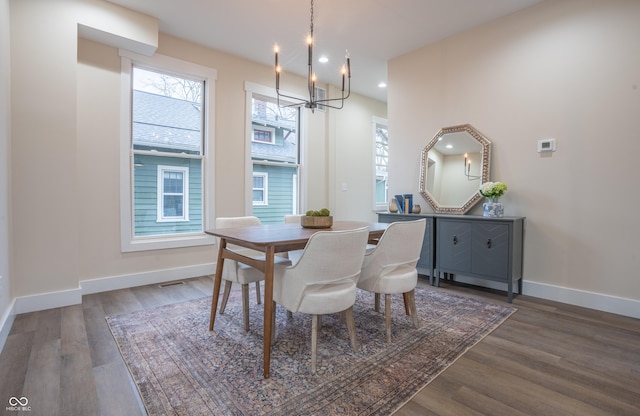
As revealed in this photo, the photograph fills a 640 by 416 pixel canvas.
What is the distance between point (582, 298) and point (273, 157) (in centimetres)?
401

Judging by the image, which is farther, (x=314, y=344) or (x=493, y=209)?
(x=493, y=209)

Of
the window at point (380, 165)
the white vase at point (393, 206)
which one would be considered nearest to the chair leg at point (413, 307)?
the white vase at point (393, 206)

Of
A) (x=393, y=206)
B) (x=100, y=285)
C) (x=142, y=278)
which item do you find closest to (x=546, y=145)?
(x=393, y=206)

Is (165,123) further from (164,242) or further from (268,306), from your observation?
(268,306)

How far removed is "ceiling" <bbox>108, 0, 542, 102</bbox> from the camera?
3.11 m

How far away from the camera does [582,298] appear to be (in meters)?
2.90

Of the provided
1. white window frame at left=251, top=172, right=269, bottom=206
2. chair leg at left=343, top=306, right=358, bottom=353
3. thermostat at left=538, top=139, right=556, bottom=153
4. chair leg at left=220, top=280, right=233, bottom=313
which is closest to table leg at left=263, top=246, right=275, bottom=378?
chair leg at left=343, top=306, right=358, bottom=353

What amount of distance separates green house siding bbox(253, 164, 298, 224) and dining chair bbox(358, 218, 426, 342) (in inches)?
105

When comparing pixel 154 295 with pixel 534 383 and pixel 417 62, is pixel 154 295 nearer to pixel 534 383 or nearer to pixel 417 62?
pixel 534 383

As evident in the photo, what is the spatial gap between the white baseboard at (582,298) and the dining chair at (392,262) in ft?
5.98

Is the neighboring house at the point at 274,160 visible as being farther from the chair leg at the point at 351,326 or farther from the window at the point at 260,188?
the chair leg at the point at 351,326

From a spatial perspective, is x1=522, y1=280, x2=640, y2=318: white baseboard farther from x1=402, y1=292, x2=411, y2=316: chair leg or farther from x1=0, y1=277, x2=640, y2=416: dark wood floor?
x1=402, y1=292, x2=411, y2=316: chair leg

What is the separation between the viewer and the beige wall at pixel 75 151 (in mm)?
2703

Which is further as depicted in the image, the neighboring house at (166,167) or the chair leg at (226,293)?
the neighboring house at (166,167)
